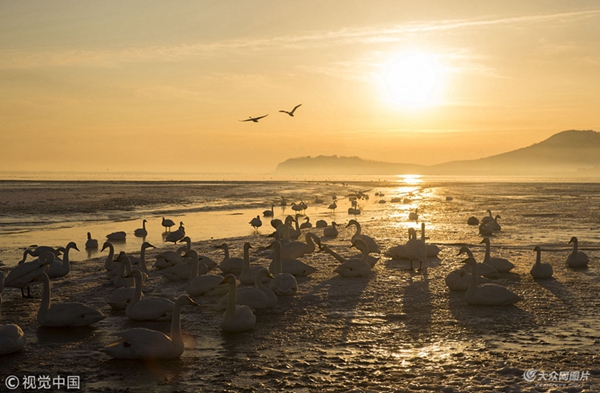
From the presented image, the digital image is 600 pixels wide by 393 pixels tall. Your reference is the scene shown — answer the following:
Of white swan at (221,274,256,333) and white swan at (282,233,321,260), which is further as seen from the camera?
white swan at (282,233,321,260)

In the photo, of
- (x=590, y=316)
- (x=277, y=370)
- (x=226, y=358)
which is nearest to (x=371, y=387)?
(x=277, y=370)

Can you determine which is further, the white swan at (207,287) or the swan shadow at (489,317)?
the white swan at (207,287)

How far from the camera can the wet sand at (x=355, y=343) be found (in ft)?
25.1

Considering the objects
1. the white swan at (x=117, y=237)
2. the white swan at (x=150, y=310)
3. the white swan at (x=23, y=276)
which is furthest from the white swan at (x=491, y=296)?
the white swan at (x=117, y=237)

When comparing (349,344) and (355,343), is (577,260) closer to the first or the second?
(355,343)

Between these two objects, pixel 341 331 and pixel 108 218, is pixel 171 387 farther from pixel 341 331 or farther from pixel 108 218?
pixel 108 218

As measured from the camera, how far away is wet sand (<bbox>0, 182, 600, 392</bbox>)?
→ 301 inches

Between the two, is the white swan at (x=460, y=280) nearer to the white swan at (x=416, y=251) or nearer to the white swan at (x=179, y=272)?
the white swan at (x=416, y=251)

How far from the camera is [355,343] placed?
927cm

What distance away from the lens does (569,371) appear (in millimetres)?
7867

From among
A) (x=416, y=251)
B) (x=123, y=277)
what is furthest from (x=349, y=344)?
(x=416, y=251)

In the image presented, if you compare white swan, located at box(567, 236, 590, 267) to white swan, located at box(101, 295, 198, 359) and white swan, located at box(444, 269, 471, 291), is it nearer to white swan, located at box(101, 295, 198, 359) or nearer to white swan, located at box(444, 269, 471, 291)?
white swan, located at box(444, 269, 471, 291)

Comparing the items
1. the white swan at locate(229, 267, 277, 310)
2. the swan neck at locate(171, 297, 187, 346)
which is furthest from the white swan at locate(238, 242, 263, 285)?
the swan neck at locate(171, 297, 187, 346)

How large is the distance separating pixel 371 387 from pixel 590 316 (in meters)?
5.75
